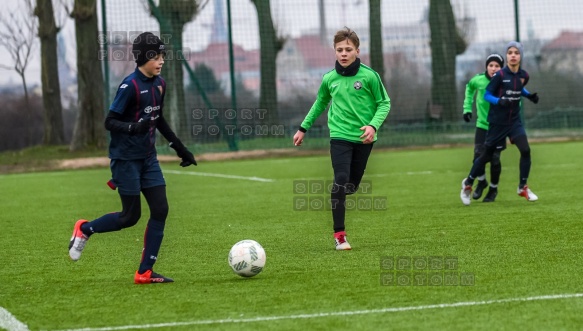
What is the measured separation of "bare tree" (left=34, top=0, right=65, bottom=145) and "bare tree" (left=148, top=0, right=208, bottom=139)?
708 centimetres

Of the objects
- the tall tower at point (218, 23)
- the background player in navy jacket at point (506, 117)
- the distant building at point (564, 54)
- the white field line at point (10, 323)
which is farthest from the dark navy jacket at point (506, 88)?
the distant building at point (564, 54)

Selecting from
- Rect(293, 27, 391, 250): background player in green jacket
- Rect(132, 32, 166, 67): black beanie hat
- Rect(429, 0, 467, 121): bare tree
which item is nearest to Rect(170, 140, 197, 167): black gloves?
Rect(132, 32, 166, 67): black beanie hat

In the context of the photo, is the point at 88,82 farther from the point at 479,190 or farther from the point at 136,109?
the point at 136,109

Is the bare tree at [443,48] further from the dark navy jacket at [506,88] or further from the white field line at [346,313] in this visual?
the white field line at [346,313]

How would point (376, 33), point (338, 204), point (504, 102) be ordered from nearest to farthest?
point (338, 204), point (504, 102), point (376, 33)

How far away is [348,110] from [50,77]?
77.1 ft

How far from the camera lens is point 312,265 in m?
8.03

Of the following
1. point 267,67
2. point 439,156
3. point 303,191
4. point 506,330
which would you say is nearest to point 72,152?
point 267,67

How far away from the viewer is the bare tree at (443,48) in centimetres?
2689

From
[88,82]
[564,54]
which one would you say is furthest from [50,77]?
[564,54]

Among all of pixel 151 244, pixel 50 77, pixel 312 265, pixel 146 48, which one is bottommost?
pixel 312 265

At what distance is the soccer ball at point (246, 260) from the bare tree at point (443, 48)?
19781mm

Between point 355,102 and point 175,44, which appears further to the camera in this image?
point 175,44

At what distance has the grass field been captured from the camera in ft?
19.6
